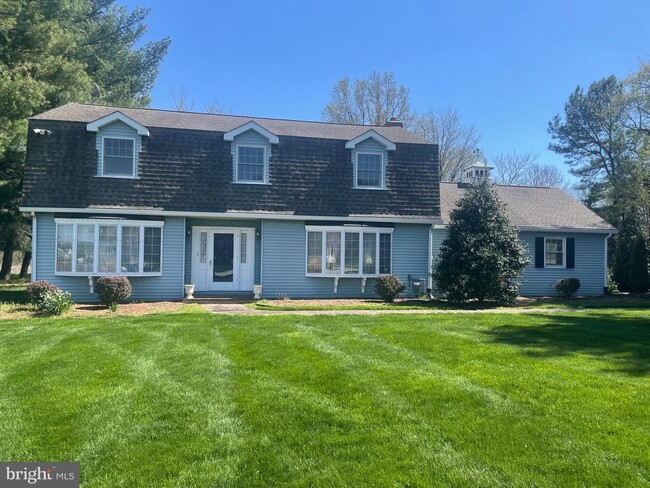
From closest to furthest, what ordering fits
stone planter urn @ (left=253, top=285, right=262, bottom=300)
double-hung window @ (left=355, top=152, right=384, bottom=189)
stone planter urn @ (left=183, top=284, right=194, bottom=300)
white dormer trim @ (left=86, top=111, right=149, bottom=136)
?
white dormer trim @ (left=86, top=111, right=149, bottom=136) < stone planter urn @ (left=183, top=284, right=194, bottom=300) < stone planter urn @ (left=253, top=285, right=262, bottom=300) < double-hung window @ (left=355, top=152, right=384, bottom=189)

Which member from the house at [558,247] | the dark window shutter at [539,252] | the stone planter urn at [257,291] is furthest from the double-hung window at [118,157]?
the dark window shutter at [539,252]

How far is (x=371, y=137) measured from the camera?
60.8ft

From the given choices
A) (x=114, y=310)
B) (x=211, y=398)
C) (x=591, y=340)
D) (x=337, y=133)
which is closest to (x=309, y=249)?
(x=337, y=133)

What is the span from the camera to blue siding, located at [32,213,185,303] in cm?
1568

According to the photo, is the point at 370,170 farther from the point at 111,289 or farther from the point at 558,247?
the point at 111,289

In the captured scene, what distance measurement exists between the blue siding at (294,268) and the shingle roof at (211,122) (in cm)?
376

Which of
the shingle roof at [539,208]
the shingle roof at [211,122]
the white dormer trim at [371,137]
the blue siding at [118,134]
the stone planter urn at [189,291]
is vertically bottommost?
the stone planter urn at [189,291]

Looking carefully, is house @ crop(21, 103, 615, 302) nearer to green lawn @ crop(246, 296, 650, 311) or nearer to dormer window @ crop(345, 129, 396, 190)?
dormer window @ crop(345, 129, 396, 190)

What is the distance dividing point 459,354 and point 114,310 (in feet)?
32.0

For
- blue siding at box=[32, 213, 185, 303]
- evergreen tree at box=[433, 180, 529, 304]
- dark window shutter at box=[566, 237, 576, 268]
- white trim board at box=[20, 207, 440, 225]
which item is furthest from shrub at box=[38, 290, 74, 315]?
dark window shutter at box=[566, 237, 576, 268]

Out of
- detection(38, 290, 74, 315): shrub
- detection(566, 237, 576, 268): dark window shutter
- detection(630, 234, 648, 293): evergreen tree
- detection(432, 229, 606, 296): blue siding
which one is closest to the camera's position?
detection(38, 290, 74, 315): shrub

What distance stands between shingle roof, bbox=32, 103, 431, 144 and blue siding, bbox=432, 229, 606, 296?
674cm

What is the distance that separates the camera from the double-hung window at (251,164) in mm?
17609

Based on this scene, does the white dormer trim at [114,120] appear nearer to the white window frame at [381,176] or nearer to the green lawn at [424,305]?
the green lawn at [424,305]
